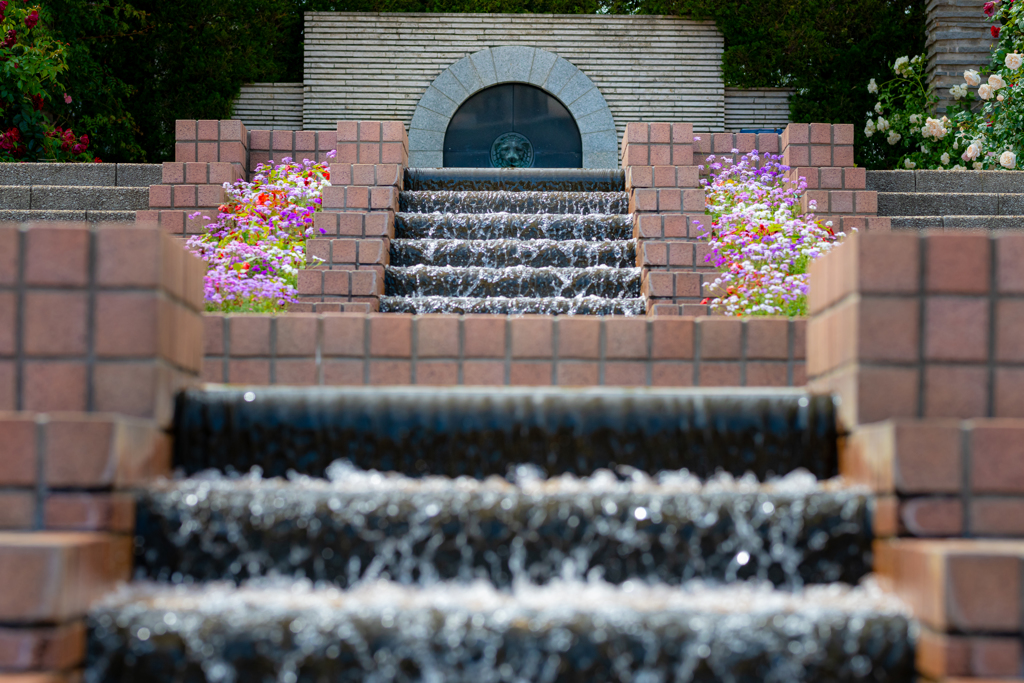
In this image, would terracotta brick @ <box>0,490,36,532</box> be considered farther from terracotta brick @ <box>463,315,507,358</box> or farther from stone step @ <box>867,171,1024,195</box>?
stone step @ <box>867,171,1024,195</box>

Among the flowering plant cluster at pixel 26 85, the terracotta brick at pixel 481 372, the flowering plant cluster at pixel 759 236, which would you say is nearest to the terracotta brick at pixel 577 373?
the terracotta brick at pixel 481 372

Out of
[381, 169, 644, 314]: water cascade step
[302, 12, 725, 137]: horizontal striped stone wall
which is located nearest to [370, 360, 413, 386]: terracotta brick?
[381, 169, 644, 314]: water cascade step

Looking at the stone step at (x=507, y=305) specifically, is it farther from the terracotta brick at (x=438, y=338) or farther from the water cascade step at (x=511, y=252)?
the terracotta brick at (x=438, y=338)

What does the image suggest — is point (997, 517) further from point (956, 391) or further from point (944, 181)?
point (944, 181)

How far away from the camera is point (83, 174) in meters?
6.42

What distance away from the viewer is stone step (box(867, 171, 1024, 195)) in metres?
6.31

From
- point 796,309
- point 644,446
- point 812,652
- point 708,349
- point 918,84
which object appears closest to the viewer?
point 812,652

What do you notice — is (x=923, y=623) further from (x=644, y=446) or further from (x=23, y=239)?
(x=23, y=239)

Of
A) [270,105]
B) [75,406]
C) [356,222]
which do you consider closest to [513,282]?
[356,222]

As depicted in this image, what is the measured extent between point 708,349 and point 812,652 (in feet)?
4.64

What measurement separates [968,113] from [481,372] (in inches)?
296

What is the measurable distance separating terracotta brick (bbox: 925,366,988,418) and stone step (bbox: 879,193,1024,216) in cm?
413

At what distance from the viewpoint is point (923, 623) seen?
6.21 feet

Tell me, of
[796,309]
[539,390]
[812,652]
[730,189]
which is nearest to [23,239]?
[539,390]
